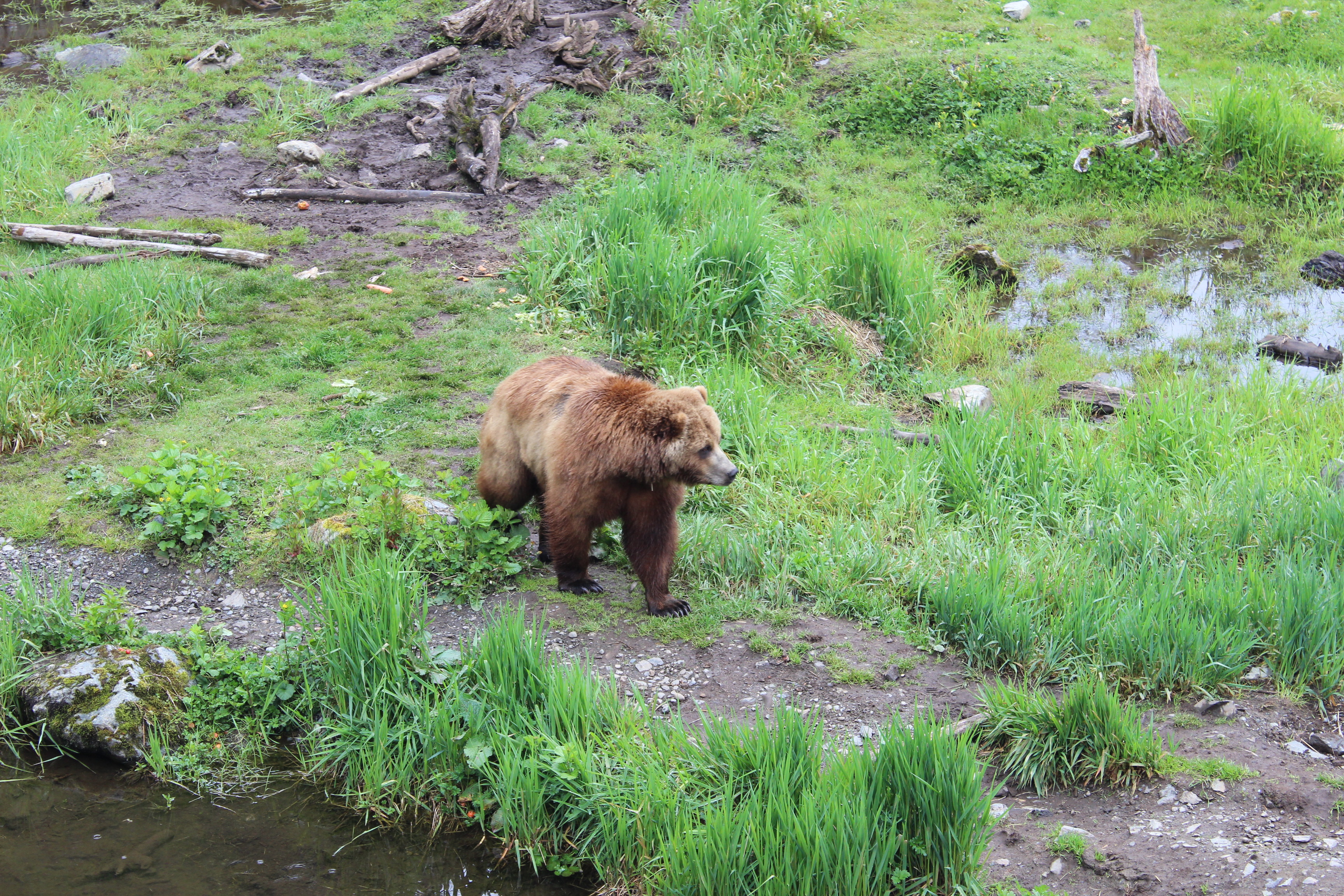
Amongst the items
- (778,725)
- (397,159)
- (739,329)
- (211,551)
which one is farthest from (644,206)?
(778,725)

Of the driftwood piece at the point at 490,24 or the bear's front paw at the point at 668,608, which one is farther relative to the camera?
the driftwood piece at the point at 490,24

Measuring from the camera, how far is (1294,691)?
13.5ft

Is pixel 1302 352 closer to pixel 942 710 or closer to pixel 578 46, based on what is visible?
pixel 942 710

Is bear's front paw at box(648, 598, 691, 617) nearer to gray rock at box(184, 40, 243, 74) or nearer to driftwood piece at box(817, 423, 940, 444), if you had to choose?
driftwood piece at box(817, 423, 940, 444)

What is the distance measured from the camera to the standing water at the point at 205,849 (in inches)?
134

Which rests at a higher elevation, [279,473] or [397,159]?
[397,159]

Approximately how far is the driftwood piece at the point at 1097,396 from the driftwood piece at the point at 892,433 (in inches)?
45.2

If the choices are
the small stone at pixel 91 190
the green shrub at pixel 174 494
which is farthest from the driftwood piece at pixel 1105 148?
the small stone at pixel 91 190

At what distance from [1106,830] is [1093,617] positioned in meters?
0.98

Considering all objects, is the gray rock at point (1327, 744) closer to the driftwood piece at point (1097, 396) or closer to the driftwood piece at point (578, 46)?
the driftwood piece at point (1097, 396)

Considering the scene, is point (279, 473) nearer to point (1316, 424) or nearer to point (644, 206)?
point (644, 206)

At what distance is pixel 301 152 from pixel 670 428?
6.86 m

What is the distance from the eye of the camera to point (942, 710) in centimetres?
412

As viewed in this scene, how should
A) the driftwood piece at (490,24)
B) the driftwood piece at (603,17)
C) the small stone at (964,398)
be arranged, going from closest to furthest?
the small stone at (964,398), the driftwood piece at (490,24), the driftwood piece at (603,17)
